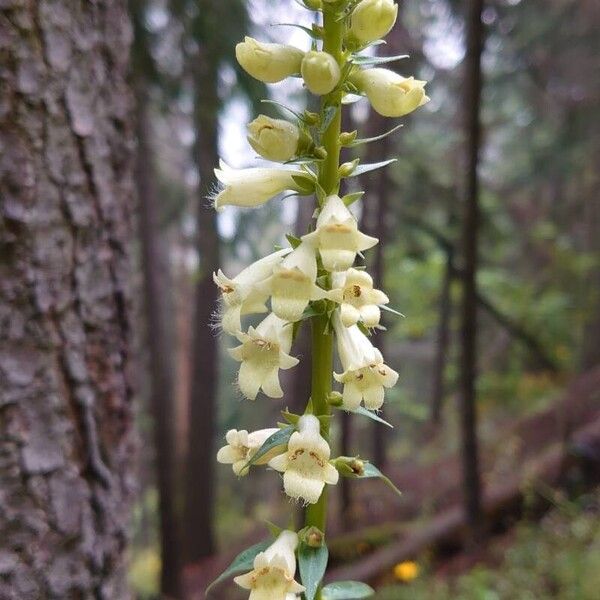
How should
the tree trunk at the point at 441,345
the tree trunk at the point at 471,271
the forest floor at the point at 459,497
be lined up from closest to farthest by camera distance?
the tree trunk at the point at 471,271
the forest floor at the point at 459,497
the tree trunk at the point at 441,345

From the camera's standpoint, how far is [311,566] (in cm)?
119

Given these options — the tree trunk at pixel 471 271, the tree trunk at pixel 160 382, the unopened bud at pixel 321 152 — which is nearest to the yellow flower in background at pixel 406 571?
the tree trunk at pixel 471 271

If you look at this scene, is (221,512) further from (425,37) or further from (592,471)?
(425,37)

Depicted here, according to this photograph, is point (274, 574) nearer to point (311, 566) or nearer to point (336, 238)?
point (311, 566)

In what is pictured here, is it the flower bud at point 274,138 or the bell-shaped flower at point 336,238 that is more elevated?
the flower bud at point 274,138

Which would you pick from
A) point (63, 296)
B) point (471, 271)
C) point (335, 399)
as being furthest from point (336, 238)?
point (471, 271)

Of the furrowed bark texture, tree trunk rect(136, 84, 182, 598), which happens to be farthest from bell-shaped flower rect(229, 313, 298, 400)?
tree trunk rect(136, 84, 182, 598)

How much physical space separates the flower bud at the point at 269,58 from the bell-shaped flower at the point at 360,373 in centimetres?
52

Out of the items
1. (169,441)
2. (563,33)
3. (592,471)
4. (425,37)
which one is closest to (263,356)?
(592,471)

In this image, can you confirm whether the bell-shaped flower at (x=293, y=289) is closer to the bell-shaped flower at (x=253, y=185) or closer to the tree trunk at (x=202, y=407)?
the bell-shaped flower at (x=253, y=185)

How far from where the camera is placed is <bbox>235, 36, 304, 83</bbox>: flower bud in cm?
128

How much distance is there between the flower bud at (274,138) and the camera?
1.25 meters

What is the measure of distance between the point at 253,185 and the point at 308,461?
1.99 ft

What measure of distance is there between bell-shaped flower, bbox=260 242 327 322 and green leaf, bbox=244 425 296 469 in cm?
26
